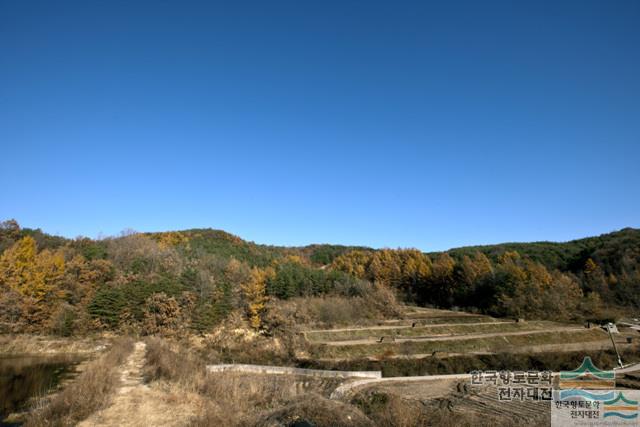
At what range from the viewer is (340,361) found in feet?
119

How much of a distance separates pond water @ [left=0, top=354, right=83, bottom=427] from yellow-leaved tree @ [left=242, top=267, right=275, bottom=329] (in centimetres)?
2690

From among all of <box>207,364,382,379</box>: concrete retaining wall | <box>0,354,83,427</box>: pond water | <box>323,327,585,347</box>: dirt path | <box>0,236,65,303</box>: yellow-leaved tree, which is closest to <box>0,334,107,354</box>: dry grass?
<box>0,354,83,427</box>: pond water

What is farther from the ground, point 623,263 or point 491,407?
point 623,263

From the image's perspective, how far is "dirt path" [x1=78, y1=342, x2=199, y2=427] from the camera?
10.1 metres

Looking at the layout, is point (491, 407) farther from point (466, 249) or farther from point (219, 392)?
point (466, 249)

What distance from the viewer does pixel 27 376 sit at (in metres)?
22.5

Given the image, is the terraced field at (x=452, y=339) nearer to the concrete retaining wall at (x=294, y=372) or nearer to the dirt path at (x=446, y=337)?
the dirt path at (x=446, y=337)

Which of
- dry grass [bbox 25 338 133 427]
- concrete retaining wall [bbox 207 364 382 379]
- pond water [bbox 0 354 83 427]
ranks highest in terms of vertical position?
dry grass [bbox 25 338 133 427]

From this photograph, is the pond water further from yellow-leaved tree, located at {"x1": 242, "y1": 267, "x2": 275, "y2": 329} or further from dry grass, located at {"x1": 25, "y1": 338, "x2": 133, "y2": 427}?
yellow-leaved tree, located at {"x1": 242, "y1": 267, "x2": 275, "y2": 329}

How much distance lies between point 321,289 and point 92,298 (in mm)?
41113

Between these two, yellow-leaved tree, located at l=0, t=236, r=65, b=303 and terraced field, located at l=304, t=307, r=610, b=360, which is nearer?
terraced field, located at l=304, t=307, r=610, b=360

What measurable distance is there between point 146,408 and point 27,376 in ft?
58.0

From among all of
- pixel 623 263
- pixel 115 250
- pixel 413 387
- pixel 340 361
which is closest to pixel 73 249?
pixel 115 250

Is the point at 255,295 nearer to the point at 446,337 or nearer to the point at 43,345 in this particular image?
the point at 43,345
